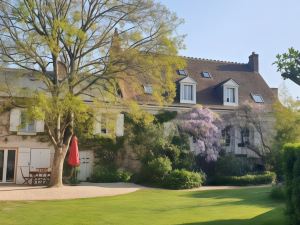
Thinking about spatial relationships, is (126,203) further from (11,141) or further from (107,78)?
(11,141)

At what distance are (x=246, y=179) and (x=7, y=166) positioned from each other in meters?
15.0

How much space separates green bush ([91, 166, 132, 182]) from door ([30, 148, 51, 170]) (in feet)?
10.3

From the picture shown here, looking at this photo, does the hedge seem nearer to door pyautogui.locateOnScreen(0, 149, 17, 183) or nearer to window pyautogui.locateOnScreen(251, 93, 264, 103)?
door pyautogui.locateOnScreen(0, 149, 17, 183)

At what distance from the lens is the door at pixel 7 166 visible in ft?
82.3

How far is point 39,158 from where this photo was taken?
25.8 m

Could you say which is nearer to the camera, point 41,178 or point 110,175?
point 41,178

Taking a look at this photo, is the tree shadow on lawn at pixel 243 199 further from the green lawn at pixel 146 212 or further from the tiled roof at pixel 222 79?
the tiled roof at pixel 222 79

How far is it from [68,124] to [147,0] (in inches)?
296

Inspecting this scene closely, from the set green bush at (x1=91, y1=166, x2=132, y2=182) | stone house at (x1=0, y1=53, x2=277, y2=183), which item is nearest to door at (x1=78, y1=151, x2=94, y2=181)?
stone house at (x1=0, y1=53, x2=277, y2=183)

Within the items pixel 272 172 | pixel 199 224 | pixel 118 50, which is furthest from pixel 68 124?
pixel 272 172

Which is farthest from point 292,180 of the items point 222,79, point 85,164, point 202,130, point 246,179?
point 222,79

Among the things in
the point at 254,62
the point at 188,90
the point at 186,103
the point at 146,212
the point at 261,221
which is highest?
the point at 254,62

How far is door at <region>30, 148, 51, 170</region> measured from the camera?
25641mm

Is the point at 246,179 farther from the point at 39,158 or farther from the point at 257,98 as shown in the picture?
the point at 39,158
